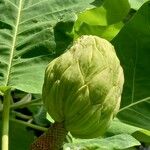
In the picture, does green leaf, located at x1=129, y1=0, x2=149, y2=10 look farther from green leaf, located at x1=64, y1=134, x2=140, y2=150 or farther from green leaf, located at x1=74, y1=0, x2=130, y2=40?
green leaf, located at x1=64, y1=134, x2=140, y2=150

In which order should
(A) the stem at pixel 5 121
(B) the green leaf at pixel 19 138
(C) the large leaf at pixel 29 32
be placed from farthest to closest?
1. (B) the green leaf at pixel 19 138
2. (C) the large leaf at pixel 29 32
3. (A) the stem at pixel 5 121

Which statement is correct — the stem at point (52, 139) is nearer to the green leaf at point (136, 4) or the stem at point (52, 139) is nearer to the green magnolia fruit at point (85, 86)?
the green magnolia fruit at point (85, 86)

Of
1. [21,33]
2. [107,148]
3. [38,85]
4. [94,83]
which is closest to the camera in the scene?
[94,83]

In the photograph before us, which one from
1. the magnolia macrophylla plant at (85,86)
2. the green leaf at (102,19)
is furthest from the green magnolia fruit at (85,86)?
the green leaf at (102,19)

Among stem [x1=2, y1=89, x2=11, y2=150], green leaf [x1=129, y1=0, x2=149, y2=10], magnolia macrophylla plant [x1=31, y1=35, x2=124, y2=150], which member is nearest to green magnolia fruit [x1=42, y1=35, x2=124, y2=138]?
magnolia macrophylla plant [x1=31, y1=35, x2=124, y2=150]

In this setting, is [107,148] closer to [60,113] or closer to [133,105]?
[60,113]

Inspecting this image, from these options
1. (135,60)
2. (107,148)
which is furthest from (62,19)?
(107,148)
